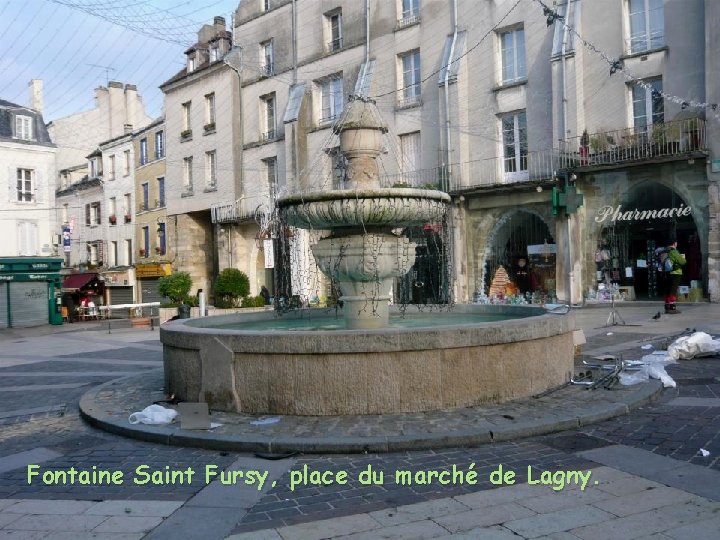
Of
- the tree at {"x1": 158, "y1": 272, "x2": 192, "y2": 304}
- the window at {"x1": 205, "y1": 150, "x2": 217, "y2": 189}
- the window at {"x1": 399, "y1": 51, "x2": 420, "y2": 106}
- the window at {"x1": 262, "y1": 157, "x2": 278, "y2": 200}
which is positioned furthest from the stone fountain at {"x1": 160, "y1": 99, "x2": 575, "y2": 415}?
the window at {"x1": 205, "y1": 150, "x2": 217, "y2": 189}

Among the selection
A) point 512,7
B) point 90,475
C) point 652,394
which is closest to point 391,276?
point 652,394

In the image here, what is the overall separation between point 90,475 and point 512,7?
73.6 ft

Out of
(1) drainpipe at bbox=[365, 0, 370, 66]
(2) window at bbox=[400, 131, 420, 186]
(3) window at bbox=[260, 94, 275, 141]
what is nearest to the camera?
(2) window at bbox=[400, 131, 420, 186]

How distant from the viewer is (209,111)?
35594 mm

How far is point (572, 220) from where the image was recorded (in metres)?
22.4

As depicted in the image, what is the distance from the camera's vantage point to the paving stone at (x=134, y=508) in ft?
14.9

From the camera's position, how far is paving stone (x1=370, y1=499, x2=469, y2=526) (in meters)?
4.29

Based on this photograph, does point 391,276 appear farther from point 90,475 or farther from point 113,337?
point 113,337

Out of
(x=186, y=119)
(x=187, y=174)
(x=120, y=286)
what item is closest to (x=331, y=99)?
(x=186, y=119)

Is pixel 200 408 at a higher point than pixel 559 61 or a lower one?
lower

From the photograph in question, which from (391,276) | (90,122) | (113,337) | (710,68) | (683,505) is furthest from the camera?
(90,122)

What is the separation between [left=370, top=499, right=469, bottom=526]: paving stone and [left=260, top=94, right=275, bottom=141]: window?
98.0ft

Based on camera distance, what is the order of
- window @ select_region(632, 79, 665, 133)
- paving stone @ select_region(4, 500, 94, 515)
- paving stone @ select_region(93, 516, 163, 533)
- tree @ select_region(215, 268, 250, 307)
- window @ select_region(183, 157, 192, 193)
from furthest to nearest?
window @ select_region(183, 157, 192, 193), tree @ select_region(215, 268, 250, 307), window @ select_region(632, 79, 665, 133), paving stone @ select_region(4, 500, 94, 515), paving stone @ select_region(93, 516, 163, 533)

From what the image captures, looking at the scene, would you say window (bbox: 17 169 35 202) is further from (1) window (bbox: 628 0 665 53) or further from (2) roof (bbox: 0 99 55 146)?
(1) window (bbox: 628 0 665 53)
